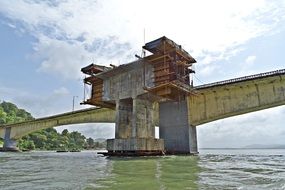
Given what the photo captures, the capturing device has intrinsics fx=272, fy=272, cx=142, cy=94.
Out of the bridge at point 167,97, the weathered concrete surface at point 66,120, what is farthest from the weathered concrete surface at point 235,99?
the weathered concrete surface at point 66,120

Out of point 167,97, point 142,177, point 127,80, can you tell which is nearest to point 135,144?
point 167,97

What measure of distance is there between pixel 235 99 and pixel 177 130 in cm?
966

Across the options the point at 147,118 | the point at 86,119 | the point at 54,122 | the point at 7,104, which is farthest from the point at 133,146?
the point at 7,104

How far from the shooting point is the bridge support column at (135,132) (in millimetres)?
35656

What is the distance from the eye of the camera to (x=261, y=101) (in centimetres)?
3634

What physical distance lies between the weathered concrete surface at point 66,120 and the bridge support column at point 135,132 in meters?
14.6

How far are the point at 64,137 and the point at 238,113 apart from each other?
120 metres

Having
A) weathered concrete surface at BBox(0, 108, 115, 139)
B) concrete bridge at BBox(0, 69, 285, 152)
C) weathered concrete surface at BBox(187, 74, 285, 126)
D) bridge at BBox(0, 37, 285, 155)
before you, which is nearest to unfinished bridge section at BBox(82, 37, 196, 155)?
bridge at BBox(0, 37, 285, 155)

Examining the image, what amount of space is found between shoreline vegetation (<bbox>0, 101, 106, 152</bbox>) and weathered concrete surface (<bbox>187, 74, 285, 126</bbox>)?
2992 inches

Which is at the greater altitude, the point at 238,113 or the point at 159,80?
the point at 159,80

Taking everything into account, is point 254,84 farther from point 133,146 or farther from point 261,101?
point 133,146

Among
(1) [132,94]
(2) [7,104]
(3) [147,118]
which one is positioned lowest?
(3) [147,118]

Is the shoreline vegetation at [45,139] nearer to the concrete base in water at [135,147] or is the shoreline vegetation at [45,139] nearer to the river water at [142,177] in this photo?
the concrete base in water at [135,147]

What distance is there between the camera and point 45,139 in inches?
4970
